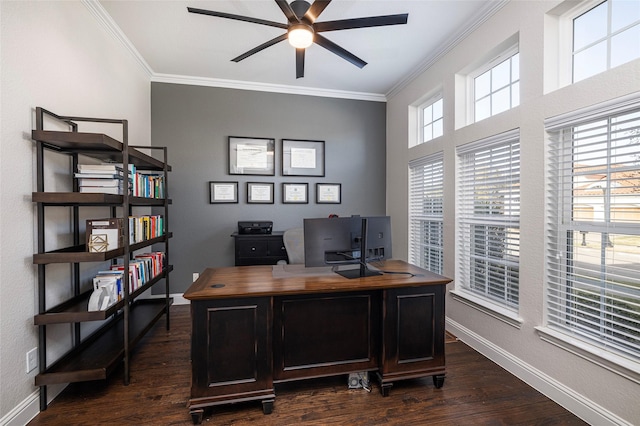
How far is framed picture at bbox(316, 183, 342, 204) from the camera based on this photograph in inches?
165

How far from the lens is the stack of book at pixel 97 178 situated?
6.54ft

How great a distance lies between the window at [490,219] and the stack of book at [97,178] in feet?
10.0

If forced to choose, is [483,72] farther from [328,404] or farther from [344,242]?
[328,404]

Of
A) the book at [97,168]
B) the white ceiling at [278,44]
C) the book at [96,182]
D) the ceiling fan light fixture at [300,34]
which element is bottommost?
the book at [96,182]

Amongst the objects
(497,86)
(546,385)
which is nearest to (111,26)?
(497,86)

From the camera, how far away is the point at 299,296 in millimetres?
1946

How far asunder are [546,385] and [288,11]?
3116 millimetres

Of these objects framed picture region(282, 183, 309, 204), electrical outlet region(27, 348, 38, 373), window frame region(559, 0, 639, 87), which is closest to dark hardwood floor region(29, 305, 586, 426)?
electrical outlet region(27, 348, 38, 373)

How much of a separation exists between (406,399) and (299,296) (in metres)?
1.03

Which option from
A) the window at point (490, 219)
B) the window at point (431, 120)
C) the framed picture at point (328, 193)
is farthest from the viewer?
the framed picture at point (328, 193)

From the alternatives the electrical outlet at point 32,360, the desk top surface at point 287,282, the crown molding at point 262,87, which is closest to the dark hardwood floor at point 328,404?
the electrical outlet at point 32,360

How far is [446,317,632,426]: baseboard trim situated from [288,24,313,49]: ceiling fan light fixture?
9.62 feet

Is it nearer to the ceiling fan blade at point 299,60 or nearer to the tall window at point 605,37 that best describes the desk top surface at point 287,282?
the tall window at point 605,37

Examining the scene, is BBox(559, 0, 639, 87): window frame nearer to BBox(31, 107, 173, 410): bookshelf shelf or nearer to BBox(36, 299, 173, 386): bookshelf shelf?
BBox(31, 107, 173, 410): bookshelf shelf
